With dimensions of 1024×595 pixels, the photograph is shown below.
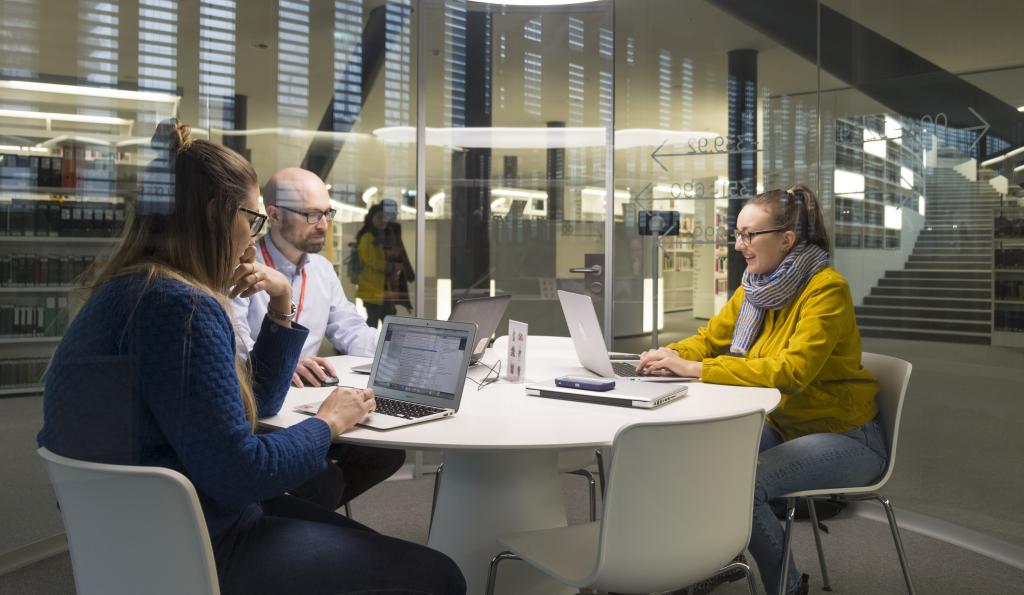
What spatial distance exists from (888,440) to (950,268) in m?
1.55

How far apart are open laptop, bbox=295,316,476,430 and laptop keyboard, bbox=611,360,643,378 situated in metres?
0.67

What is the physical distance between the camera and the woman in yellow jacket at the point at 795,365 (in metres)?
2.39

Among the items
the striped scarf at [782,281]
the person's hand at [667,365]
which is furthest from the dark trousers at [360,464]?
the striped scarf at [782,281]

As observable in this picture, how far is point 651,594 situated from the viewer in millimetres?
1812

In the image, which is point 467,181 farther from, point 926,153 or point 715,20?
point 926,153

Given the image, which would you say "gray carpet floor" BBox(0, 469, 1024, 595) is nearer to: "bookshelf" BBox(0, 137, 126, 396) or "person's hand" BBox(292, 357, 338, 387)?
"bookshelf" BBox(0, 137, 126, 396)

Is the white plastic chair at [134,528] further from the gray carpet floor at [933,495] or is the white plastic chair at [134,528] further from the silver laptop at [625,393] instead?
the gray carpet floor at [933,495]

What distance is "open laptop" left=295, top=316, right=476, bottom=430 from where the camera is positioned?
6.74 ft

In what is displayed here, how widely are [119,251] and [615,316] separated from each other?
142 inches

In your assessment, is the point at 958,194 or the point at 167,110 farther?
the point at 958,194

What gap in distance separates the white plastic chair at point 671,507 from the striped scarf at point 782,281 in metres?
1.01

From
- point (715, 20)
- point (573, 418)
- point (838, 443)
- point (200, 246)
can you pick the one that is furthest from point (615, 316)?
point (200, 246)

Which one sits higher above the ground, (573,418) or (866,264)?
(866,264)

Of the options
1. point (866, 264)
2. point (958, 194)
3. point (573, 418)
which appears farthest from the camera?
point (866, 264)
